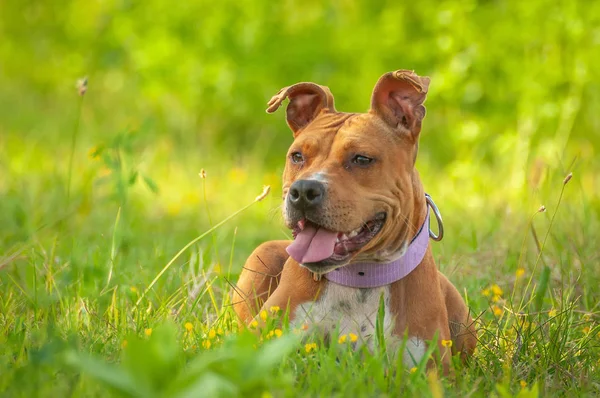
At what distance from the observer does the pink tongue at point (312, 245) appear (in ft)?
12.4

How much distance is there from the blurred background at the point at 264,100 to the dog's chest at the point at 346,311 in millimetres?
2202

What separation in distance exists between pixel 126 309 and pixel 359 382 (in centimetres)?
146

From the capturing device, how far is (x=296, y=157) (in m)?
4.23

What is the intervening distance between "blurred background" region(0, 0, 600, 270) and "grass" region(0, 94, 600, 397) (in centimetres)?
11

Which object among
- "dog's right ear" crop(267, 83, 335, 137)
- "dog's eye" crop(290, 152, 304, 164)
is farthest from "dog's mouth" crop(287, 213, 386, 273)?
"dog's right ear" crop(267, 83, 335, 137)

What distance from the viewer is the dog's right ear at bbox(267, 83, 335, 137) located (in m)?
4.50

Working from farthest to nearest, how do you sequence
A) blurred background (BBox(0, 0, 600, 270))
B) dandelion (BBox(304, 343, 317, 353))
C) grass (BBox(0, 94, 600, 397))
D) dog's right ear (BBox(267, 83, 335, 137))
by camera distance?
blurred background (BBox(0, 0, 600, 270))
dog's right ear (BBox(267, 83, 335, 137))
dandelion (BBox(304, 343, 317, 353))
grass (BBox(0, 94, 600, 397))

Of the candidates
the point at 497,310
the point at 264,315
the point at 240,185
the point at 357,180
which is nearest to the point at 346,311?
the point at 264,315

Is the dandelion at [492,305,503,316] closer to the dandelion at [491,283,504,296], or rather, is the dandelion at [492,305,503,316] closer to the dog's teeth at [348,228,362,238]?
the dandelion at [491,283,504,296]

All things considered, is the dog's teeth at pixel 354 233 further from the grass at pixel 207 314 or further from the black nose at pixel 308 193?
the grass at pixel 207 314

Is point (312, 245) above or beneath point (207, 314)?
above

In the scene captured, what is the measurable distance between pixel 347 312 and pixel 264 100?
21.1 feet

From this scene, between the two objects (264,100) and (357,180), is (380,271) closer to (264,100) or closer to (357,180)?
(357,180)

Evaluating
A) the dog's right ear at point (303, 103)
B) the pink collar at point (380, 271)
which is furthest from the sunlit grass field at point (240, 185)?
the dog's right ear at point (303, 103)
